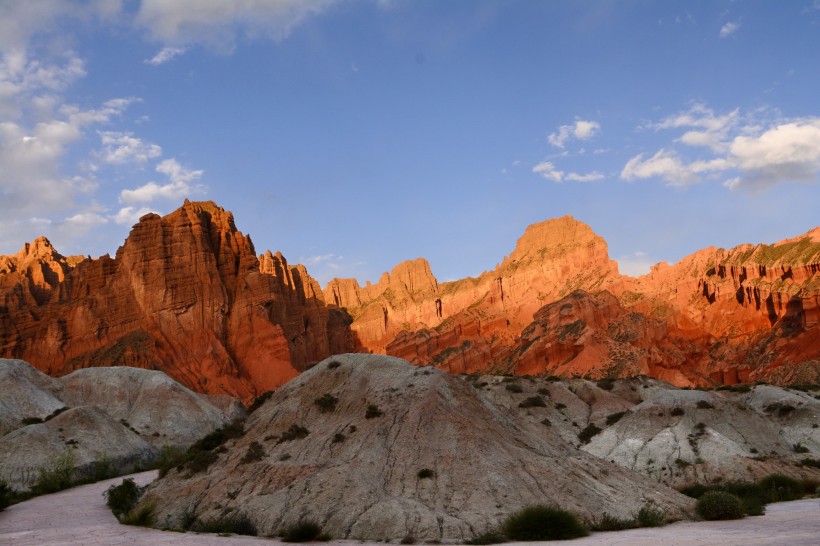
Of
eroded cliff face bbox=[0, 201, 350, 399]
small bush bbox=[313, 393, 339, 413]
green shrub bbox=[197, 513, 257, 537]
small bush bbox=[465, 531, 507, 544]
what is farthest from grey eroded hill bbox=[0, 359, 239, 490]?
small bush bbox=[465, 531, 507, 544]

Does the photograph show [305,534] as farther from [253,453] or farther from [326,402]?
[326,402]

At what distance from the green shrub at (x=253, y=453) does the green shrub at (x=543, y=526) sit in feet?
44.5

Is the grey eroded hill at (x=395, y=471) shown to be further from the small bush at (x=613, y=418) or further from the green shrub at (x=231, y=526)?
the small bush at (x=613, y=418)

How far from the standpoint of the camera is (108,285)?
150m

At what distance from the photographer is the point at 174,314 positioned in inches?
5812

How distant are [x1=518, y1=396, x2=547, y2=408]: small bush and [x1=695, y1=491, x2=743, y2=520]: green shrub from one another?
46.0 metres

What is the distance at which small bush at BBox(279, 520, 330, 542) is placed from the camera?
2522 cm

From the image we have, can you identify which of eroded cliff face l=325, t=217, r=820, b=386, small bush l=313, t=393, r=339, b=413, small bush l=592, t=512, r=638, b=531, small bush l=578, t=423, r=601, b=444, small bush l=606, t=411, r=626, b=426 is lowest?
small bush l=592, t=512, r=638, b=531

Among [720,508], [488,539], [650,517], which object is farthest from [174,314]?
[720,508]

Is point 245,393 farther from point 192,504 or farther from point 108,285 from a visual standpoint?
point 192,504

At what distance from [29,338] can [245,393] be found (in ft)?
164

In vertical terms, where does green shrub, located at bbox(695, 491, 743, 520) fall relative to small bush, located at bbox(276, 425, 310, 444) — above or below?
below

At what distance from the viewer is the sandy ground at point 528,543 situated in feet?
67.5

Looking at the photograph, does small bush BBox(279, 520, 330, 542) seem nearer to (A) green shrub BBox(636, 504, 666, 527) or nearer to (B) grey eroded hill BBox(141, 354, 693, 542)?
(B) grey eroded hill BBox(141, 354, 693, 542)
